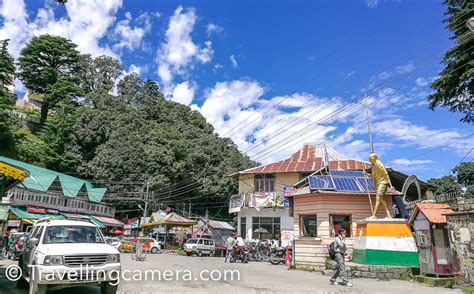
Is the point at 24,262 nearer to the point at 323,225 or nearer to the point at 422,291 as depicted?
the point at 422,291

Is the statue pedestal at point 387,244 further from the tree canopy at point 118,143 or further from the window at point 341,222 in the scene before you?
the tree canopy at point 118,143

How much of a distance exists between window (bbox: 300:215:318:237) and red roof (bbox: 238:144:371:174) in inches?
572

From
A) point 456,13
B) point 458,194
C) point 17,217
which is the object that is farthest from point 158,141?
point 458,194

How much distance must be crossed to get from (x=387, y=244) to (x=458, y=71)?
1169 centimetres

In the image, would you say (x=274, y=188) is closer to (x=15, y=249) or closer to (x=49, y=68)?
(x=15, y=249)

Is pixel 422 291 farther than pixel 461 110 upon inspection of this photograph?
No

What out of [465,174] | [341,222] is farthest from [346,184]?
[465,174]

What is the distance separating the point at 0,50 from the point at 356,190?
39.5 m

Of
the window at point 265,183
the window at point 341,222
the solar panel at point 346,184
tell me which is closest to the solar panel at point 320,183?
Result: the solar panel at point 346,184

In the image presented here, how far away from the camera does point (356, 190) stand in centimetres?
1747

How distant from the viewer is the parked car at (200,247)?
3050 centimetres

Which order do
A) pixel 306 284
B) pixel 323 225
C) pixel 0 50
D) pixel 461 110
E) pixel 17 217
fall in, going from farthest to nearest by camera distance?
pixel 0 50 → pixel 17 217 → pixel 461 110 → pixel 323 225 → pixel 306 284

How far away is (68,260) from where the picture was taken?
738cm

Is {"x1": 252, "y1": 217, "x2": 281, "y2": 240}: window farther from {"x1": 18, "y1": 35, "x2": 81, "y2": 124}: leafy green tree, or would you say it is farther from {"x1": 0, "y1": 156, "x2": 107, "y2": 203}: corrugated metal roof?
{"x1": 18, "y1": 35, "x2": 81, "y2": 124}: leafy green tree
